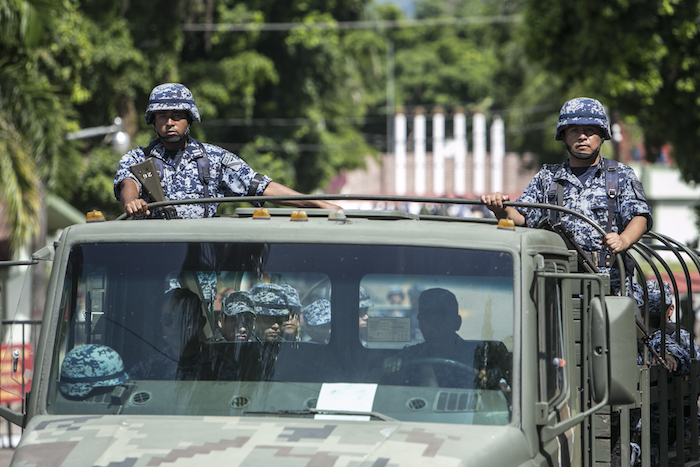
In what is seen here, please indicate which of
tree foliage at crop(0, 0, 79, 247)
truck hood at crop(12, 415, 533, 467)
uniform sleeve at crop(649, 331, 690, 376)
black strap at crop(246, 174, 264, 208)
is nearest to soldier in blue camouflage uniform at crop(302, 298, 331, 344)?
truck hood at crop(12, 415, 533, 467)

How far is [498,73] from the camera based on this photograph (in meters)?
46.4

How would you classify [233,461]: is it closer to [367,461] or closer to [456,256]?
[367,461]

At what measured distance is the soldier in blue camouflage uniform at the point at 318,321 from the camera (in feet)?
11.7

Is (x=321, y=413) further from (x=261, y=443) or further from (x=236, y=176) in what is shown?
(x=236, y=176)

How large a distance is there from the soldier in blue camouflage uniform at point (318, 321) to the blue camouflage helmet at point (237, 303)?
21cm

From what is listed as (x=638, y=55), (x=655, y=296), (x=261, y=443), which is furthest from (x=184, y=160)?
(x=638, y=55)

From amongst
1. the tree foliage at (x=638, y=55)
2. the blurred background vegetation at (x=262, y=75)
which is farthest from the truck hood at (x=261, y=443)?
the tree foliage at (x=638, y=55)

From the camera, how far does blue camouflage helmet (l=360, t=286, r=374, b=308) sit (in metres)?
3.65

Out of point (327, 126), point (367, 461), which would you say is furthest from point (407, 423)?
point (327, 126)

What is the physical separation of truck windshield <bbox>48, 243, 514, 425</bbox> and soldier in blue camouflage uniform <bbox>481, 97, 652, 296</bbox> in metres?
1.47

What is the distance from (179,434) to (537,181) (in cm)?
273

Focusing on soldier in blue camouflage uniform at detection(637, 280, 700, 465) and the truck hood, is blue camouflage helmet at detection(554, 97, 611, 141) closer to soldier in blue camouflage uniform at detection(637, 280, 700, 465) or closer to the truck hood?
soldier in blue camouflage uniform at detection(637, 280, 700, 465)

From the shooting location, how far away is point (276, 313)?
3.56m

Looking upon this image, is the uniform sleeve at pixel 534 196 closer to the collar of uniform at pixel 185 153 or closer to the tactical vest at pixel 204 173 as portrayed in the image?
the tactical vest at pixel 204 173
